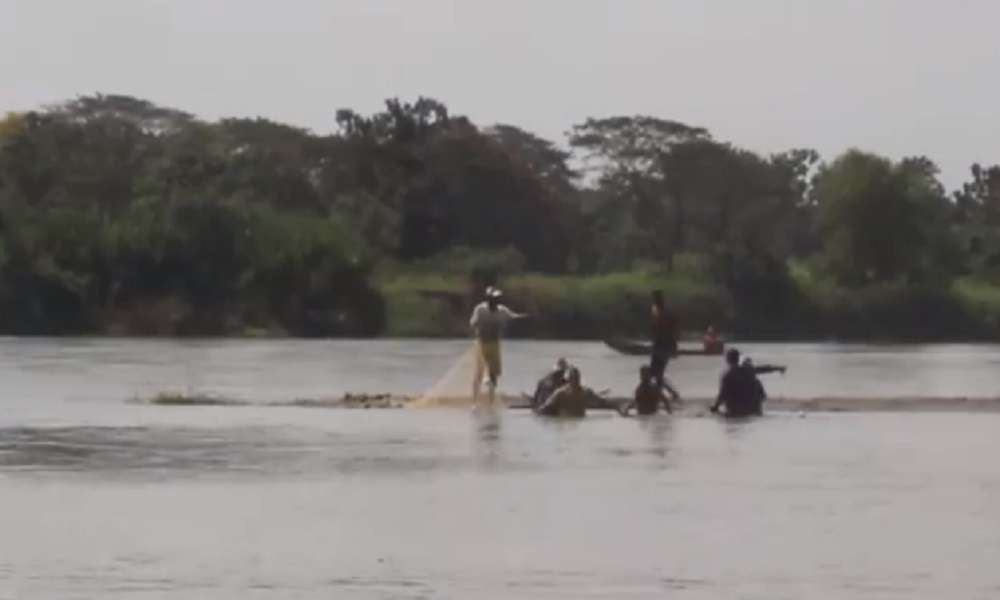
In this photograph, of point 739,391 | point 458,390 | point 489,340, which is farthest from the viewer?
point 458,390

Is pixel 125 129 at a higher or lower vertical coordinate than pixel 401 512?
higher

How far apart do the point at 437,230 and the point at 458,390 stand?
227 ft

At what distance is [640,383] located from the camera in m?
34.0

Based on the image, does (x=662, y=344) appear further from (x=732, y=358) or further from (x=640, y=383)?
(x=732, y=358)

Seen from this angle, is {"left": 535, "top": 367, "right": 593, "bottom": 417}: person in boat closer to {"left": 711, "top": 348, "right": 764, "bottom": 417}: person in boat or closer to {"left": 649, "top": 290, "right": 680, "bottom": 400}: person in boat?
{"left": 649, "top": 290, "right": 680, "bottom": 400}: person in boat

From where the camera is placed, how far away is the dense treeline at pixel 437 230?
9012cm

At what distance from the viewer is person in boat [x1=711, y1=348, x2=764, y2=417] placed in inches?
1299

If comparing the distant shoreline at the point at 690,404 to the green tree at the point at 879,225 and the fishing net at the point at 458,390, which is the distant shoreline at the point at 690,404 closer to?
the fishing net at the point at 458,390

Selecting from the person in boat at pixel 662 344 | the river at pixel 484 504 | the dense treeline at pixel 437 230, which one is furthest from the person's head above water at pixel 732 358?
the dense treeline at pixel 437 230

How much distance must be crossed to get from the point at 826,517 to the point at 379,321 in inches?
2891

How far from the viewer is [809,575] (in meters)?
16.7

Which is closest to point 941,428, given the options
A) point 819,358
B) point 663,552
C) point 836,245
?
point 663,552

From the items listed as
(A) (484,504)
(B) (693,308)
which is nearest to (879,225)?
Result: (B) (693,308)

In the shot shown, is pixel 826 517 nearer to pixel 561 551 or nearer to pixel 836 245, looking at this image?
pixel 561 551
